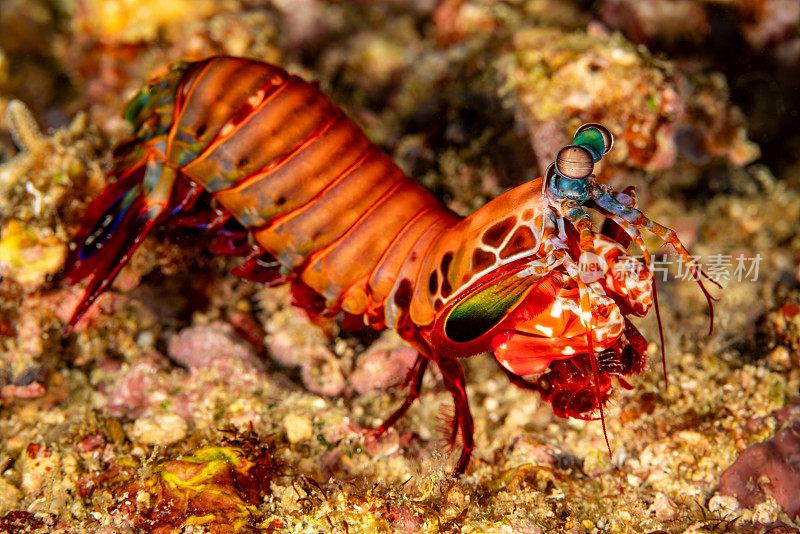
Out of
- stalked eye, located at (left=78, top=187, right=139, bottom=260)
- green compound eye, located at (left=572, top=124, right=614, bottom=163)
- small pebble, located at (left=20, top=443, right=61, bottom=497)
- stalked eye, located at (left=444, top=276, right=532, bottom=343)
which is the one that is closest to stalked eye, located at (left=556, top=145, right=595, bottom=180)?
green compound eye, located at (left=572, top=124, right=614, bottom=163)

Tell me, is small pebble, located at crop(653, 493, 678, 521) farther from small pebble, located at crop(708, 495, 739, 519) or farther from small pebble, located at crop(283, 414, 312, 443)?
small pebble, located at crop(283, 414, 312, 443)

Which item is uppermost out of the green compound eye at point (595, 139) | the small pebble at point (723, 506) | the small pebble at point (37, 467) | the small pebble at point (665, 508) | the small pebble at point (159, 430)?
the green compound eye at point (595, 139)

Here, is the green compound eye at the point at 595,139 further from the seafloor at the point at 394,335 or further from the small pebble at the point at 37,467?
the small pebble at the point at 37,467

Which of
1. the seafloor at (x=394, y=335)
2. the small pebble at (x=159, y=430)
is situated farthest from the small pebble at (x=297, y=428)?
the small pebble at (x=159, y=430)

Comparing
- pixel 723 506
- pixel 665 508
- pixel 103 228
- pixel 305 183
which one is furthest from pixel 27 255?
pixel 723 506

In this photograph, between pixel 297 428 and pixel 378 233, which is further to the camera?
pixel 378 233

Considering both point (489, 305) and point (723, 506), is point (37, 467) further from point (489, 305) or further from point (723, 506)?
point (723, 506)
